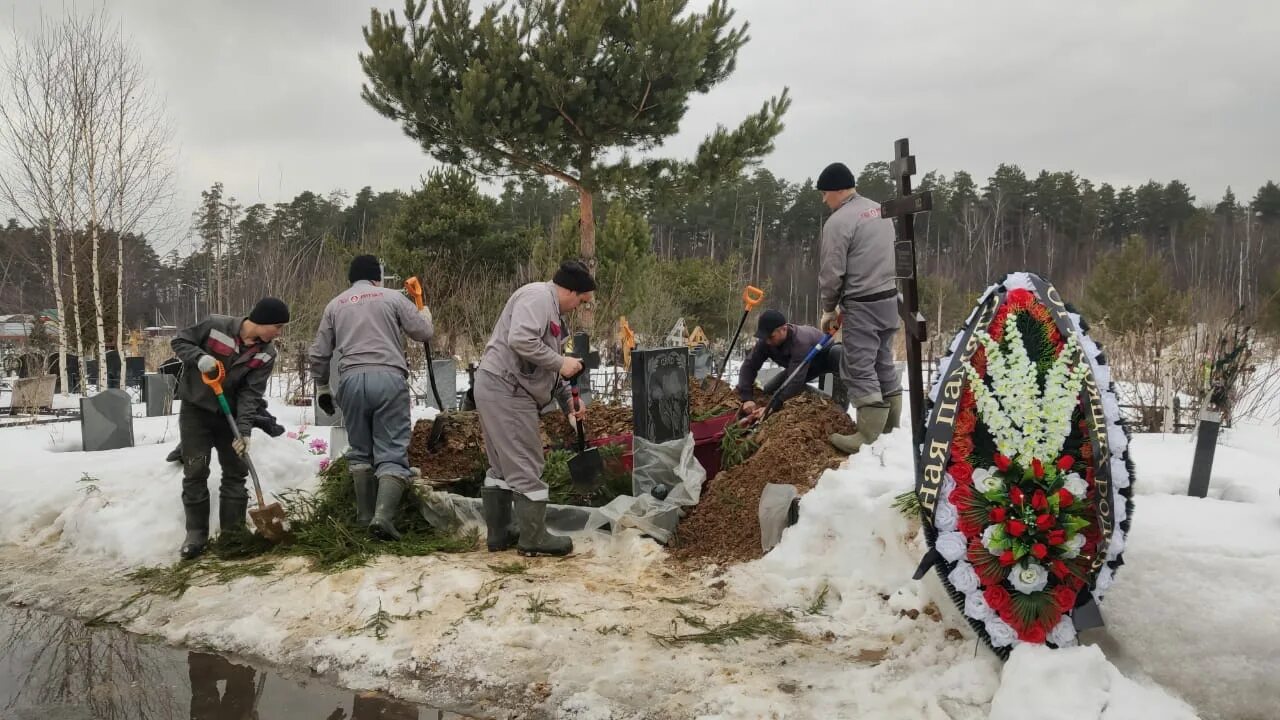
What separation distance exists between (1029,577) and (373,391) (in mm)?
3857

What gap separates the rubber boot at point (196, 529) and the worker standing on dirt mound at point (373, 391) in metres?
0.95

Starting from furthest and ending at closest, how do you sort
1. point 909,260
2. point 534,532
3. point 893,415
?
point 893,415, point 534,532, point 909,260

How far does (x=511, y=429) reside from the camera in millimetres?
4867

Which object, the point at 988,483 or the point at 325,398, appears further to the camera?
the point at 325,398

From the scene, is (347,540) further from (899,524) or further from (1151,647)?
(1151,647)

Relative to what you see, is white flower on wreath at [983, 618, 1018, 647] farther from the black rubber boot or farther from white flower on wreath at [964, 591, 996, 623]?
the black rubber boot

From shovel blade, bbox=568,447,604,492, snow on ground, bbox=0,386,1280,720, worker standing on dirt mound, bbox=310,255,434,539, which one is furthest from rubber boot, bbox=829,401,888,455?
worker standing on dirt mound, bbox=310,255,434,539

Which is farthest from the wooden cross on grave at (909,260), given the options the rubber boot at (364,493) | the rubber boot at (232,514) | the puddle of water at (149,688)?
the rubber boot at (232,514)

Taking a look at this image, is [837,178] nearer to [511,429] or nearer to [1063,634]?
[511,429]

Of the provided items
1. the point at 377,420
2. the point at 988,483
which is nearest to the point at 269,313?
the point at 377,420

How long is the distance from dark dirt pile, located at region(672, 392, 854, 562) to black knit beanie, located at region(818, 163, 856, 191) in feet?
5.39

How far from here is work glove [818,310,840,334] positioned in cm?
561

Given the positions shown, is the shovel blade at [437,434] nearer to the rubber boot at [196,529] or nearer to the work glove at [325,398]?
the work glove at [325,398]

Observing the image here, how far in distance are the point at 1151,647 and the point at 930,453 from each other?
1.10 m
